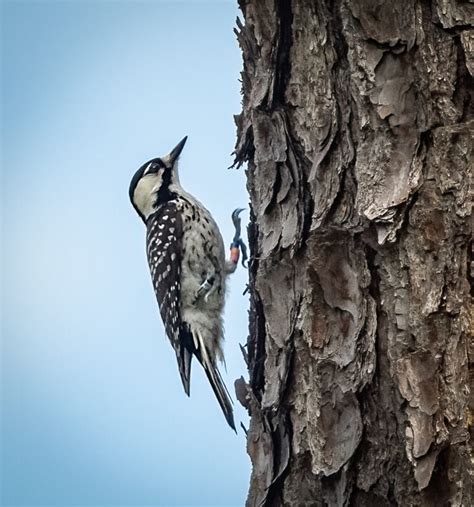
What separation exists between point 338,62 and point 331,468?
1019 millimetres

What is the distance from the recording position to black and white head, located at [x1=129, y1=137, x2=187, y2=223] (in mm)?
6258

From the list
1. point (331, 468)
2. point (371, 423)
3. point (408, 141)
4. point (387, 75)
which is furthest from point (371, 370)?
point (387, 75)

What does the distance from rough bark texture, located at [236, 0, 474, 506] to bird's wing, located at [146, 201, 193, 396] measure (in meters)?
3.34

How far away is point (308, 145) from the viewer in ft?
7.74

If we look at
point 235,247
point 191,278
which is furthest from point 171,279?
point 235,247

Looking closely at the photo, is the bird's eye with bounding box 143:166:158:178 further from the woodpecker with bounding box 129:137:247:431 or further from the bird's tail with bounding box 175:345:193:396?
the bird's tail with bounding box 175:345:193:396

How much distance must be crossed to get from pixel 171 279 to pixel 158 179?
0.89 meters

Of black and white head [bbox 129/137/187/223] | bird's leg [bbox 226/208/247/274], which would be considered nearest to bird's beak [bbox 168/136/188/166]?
black and white head [bbox 129/137/187/223]

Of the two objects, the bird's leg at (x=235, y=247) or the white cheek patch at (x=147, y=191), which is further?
the white cheek patch at (x=147, y=191)

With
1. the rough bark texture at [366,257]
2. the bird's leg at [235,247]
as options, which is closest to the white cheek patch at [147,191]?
the bird's leg at [235,247]

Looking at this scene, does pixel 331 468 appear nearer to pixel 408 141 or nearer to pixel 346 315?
pixel 346 315

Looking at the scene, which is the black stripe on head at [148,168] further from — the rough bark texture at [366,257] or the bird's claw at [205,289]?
the rough bark texture at [366,257]

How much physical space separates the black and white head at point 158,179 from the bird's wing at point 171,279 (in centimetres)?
37

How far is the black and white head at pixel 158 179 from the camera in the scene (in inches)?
246
